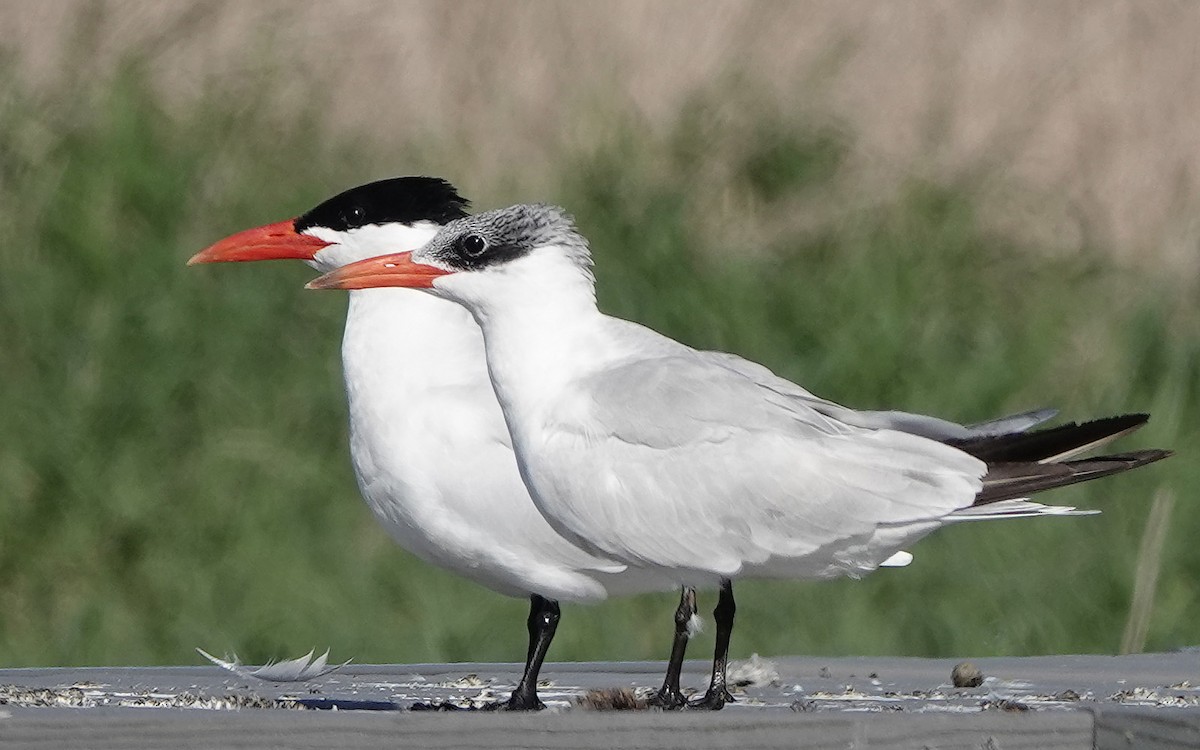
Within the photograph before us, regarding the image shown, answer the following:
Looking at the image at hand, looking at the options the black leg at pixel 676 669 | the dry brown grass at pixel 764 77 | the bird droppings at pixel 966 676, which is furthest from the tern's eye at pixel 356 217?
the dry brown grass at pixel 764 77

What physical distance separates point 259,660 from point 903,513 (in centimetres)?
414

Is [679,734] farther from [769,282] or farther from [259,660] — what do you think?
[769,282]

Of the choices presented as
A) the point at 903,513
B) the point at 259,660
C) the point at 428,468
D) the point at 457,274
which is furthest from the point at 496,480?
the point at 259,660

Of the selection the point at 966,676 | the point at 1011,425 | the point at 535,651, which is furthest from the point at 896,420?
the point at 535,651

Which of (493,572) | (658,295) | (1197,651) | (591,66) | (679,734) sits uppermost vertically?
(591,66)

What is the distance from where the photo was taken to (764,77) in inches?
424

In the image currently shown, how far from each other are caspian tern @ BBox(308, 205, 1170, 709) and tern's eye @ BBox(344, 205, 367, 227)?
129cm

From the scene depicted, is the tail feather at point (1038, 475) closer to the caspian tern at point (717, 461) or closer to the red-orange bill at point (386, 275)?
the caspian tern at point (717, 461)

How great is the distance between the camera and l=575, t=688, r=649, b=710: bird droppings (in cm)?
478

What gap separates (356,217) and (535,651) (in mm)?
1485

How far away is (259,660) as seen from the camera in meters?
8.32

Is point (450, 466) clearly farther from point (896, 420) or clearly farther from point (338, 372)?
point (338, 372)

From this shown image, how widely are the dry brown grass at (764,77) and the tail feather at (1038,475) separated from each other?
593 centimetres

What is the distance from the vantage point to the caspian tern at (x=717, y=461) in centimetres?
464
